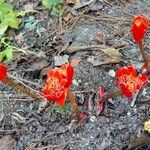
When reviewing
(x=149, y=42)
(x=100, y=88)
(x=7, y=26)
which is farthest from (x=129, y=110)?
(x=7, y=26)

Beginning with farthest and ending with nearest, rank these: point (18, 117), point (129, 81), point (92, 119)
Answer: point (18, 117), point (92, 119), point (129, 81)

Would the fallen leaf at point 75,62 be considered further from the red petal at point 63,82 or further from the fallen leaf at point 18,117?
the red petal at point 63,82

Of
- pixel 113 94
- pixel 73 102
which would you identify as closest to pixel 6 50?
pixel 73 102

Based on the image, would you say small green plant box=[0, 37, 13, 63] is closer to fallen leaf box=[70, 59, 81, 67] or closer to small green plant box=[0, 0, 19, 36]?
small green plant box=[0, 0, 19, 36]

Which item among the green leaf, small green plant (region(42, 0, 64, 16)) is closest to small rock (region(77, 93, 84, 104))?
the green leaf

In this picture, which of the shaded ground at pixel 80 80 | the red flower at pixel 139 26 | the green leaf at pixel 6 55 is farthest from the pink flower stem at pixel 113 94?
the green leaf at pixel 6 55

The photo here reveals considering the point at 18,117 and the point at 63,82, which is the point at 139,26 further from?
the point at 18,117
